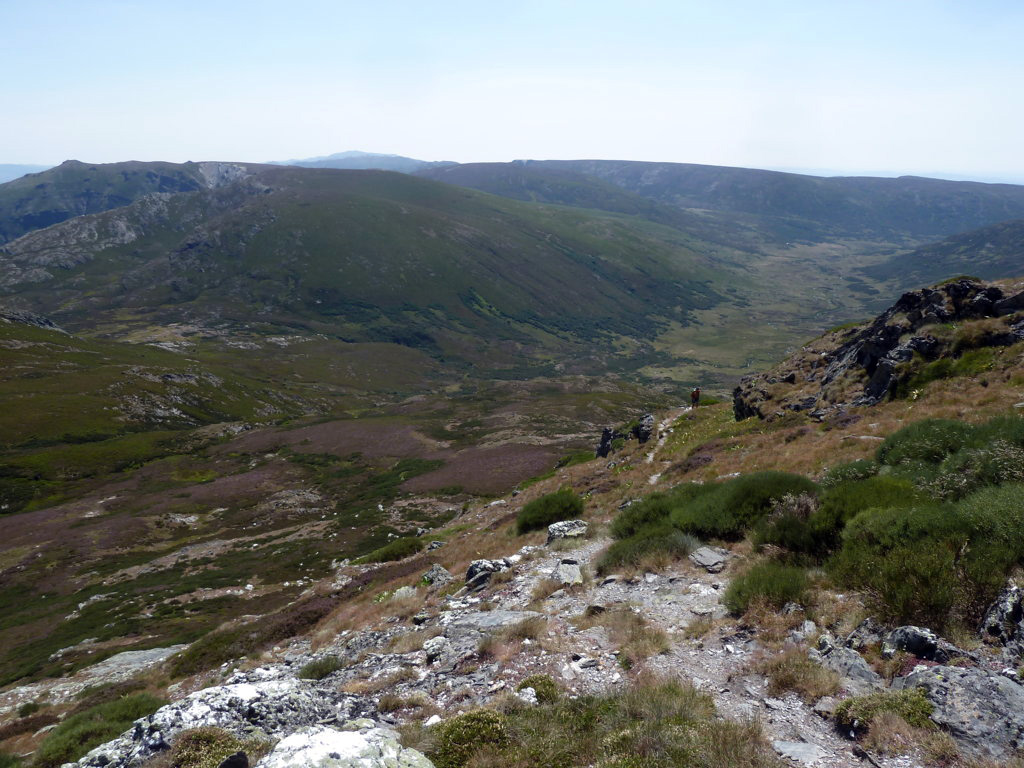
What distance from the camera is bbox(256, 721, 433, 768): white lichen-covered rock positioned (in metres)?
6.16

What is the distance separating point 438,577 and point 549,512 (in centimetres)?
570

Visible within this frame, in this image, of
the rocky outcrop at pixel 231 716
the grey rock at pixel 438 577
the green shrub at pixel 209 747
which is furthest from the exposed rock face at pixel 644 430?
the green shrub at pixel 209 747

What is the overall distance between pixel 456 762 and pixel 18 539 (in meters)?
83.5

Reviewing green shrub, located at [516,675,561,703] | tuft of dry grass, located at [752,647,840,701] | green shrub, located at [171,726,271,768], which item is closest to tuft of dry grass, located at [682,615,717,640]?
tuft of dry grass, located at [752,647,840,701]

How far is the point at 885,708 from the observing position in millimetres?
6559

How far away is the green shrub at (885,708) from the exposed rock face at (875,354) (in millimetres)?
24316

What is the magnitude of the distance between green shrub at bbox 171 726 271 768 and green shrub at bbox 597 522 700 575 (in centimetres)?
939

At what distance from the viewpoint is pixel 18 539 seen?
63.7 meters

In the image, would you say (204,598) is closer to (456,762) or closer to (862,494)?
(456,762)

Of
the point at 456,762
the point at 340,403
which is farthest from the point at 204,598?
the point at 340,403

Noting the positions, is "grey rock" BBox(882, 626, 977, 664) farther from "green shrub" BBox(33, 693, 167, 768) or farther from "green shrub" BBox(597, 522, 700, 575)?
"green shrub" BBox(33, 693, 167, 768)

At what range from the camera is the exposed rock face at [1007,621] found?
700 centimetres

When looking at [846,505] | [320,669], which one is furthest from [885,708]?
[320,669]

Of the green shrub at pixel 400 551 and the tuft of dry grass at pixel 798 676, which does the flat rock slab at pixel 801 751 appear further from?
the green shrub at pixel 400 551
